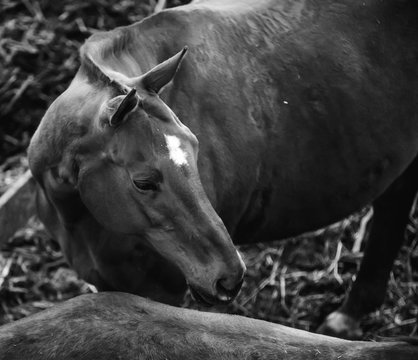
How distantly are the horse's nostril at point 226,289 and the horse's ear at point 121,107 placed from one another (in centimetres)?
55

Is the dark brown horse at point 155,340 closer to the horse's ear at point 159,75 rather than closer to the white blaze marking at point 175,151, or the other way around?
the white blaze marking at point 175,151

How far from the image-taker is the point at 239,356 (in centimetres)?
266

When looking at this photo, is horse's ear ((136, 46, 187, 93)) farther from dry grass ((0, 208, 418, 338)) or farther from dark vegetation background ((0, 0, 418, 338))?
dry grass ((0, 208, 418, 338))

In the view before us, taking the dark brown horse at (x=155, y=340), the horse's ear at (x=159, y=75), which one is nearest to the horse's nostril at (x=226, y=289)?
the dark brown horse at (x=155, y=340)

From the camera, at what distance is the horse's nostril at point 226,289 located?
3.27 metres

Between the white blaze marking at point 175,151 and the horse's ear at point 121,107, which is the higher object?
the horse's ear at point 121,107

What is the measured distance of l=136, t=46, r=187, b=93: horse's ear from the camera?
3344mm

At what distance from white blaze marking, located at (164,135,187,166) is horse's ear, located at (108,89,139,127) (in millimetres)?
132

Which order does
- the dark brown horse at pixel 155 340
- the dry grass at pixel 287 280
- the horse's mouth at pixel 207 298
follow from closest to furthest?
1. the dark brown horse at pixel 155 340
2. the horse's mouth at pixel 207 298
3. the dry grass at pixel 287 280

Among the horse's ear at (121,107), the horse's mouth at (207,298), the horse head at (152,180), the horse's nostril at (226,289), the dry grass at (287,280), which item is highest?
the horse's ear at (121,107)

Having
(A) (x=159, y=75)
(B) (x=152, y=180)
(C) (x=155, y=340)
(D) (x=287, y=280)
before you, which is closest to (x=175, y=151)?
(B) (x=152, y=180)

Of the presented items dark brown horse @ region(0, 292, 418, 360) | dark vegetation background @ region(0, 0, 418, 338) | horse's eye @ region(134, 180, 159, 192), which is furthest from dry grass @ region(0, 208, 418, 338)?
dark brown horse @ region(0, 292, 418, 360)

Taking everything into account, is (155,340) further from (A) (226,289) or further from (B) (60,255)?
(B) (60,255)

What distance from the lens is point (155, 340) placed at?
2.70 metres
